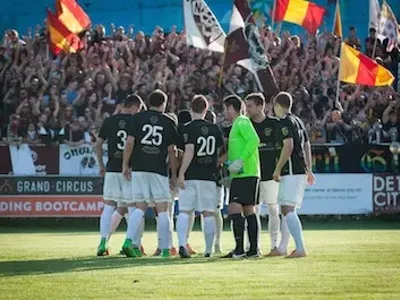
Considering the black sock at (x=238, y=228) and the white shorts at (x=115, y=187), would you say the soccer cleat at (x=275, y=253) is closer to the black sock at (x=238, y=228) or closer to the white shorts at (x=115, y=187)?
the black sock at (x=238, y=228)

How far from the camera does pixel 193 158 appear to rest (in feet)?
60.1

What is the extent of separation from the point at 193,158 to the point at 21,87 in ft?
46.6

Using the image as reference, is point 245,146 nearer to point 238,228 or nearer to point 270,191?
point 238,228

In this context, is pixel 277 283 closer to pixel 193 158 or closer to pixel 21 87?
pixel 193 158

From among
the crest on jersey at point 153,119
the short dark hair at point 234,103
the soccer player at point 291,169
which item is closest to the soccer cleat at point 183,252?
the soccer player at point 291,169

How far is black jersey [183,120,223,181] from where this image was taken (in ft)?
59.7

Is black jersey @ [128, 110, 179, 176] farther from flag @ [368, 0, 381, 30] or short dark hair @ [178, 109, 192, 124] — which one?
flag @ [368, 0, 381, 30]

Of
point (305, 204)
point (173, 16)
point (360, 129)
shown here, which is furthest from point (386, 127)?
point (173, 16)

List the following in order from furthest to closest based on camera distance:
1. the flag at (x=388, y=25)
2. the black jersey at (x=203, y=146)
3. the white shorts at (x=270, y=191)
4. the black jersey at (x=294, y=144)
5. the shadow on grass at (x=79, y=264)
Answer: the flag at (x=388, y=25)
the white shorts at (x=270, y=191)
the black jersey at (x=203, y=146)
the black jersey at (x=294, y=144)
the shadow on grass at (x=79, y=264)

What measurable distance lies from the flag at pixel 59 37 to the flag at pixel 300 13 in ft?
16.9

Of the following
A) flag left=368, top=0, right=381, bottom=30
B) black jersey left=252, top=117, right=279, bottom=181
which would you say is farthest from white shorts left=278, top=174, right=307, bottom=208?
flag left=368, top=0, right=381, bottom=30

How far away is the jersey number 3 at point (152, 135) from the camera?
18.0 metres

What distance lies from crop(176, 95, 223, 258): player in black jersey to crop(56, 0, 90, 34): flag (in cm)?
1405

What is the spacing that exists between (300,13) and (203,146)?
13.8m
